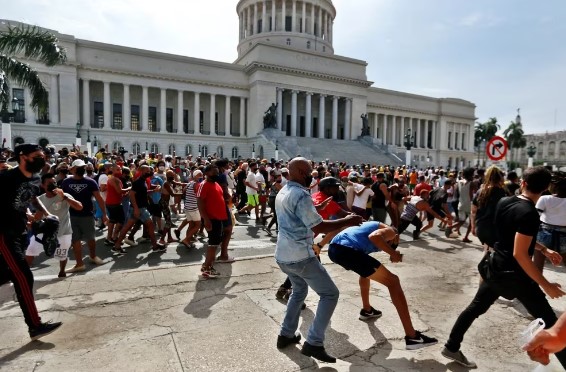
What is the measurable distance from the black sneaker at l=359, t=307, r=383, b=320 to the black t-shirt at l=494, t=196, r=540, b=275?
1659mm

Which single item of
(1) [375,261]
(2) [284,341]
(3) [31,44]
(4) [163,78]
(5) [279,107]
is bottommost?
(2) [284,341]

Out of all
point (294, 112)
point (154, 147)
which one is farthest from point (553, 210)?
point (294, 112)

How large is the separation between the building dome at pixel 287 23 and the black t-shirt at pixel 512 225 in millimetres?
62653

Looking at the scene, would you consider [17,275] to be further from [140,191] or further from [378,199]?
[378,199]

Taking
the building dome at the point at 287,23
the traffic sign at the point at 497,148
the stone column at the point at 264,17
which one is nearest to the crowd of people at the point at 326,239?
the traffic sign at the point at 497,148

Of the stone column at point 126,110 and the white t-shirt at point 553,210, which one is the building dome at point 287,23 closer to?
the stone column at point 126,110

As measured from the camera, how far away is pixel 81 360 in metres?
3.30

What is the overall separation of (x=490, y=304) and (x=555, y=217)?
3256mm

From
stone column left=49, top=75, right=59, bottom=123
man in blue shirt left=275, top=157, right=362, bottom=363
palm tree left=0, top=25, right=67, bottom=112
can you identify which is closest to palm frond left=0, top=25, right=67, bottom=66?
palm tree left=0, top=25, right=67, bottom=112

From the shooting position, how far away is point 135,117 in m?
44.7

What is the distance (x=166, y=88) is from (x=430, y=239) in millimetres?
41374

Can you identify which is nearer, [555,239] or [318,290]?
[318,290]

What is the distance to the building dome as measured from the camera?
204 ft

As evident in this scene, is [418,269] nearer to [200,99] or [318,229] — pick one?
[318,229]
